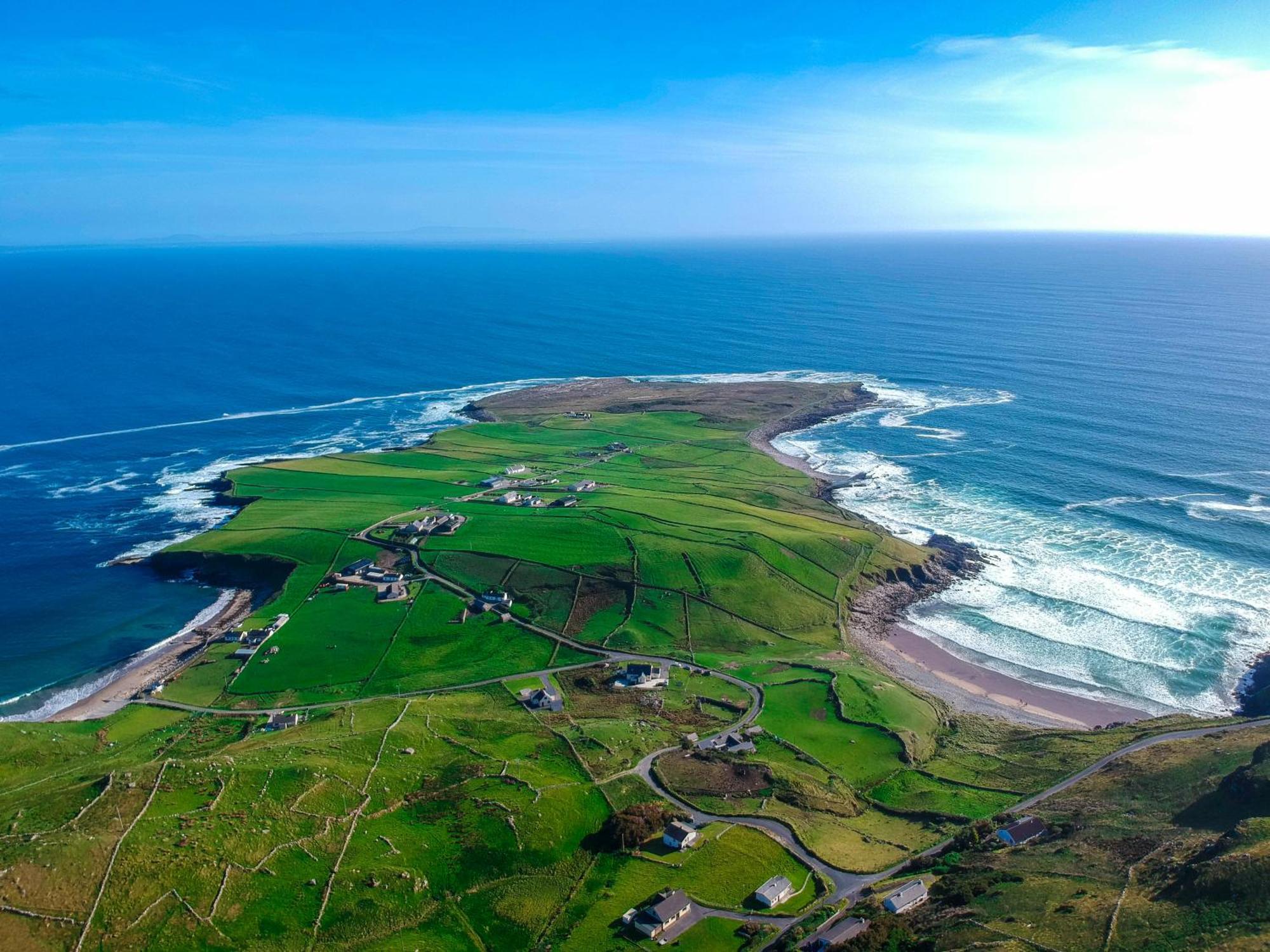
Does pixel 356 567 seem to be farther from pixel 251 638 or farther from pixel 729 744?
pixel 729 744

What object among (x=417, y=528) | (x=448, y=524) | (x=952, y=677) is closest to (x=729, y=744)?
(x=952, y=677)

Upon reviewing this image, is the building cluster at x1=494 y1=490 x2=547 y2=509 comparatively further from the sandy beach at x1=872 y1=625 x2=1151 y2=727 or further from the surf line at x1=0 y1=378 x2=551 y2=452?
the surf line at x1=0 y1=378 x2=551 y2=452

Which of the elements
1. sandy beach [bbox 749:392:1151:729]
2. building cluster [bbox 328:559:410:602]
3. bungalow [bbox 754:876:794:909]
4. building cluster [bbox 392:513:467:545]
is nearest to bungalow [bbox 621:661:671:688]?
sandy beach [bbox 749:392:1151:729]

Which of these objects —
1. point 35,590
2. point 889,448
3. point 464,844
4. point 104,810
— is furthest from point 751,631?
point 35,590

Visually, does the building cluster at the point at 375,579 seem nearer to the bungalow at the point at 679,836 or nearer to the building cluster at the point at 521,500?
the building cluster at the point at 521,500

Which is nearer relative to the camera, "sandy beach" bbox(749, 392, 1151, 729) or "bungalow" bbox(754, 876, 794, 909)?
"bungalow" bbox(754, 876, 794, 909)

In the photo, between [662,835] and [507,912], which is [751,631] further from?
[507,912]
